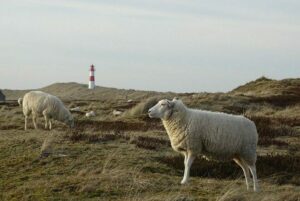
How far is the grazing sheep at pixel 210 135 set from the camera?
36.9ft

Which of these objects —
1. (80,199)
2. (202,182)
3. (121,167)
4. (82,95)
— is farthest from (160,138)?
(82,95)

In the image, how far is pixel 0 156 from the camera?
47.2ft

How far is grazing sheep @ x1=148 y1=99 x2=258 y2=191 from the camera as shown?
443 inches

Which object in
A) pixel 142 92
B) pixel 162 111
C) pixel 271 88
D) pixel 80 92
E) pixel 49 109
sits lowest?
pixel 80 92

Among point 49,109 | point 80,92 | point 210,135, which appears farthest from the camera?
point 80,92

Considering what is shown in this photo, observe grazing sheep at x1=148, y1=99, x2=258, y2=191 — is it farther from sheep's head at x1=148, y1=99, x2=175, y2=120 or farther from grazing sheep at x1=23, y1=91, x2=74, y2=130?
grazing sheep at x1=23, y1=91, x2=74, y2=130

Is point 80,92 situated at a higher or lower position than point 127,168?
lower

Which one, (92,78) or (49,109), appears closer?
(49,109)

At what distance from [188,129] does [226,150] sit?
0.90 meters

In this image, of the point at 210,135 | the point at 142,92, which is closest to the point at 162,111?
the point at 210,135

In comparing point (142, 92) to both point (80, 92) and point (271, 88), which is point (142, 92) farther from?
point (271, 88)

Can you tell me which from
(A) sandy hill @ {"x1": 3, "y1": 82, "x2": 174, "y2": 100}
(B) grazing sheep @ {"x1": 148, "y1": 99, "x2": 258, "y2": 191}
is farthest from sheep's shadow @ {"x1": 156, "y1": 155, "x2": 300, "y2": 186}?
(A) sandy hill @ {"x1": 3, "y1": 82, "x2": 174, "y2": 100}

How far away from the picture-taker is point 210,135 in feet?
37.4

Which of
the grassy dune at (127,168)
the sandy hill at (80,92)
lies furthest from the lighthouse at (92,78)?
the grassy dune at (127,168)
